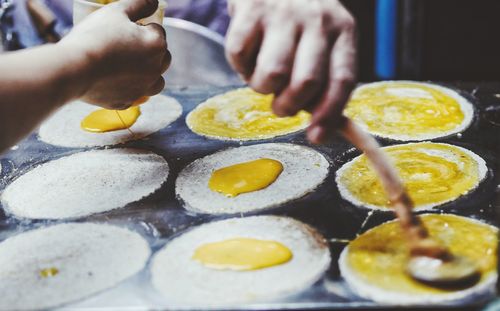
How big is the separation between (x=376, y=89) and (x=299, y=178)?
761mm

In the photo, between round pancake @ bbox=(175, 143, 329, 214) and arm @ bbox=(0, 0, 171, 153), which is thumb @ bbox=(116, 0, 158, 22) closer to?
arm @ bbox=(0, 0, 171, 153)

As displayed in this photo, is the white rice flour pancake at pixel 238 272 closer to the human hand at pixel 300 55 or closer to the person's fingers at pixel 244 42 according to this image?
the human hand at pixel 300 55

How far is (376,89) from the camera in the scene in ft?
8.48

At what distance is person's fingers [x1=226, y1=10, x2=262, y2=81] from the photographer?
1.55 m

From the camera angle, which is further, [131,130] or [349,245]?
[131,130]

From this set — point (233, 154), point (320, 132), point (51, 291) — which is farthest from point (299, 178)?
point (51, 291)

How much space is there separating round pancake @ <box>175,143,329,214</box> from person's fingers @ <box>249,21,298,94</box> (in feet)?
1.64

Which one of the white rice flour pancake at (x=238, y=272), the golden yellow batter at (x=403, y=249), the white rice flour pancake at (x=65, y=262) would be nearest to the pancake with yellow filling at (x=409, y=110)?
the golden yellow batter at (x=403, y=249)

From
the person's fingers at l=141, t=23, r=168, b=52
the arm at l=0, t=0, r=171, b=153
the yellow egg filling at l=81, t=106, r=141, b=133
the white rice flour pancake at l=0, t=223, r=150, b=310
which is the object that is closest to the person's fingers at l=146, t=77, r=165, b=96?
the arm at l=0, t=0, r=171, b=153

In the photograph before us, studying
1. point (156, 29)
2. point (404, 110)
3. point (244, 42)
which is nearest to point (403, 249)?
point (244, 42)

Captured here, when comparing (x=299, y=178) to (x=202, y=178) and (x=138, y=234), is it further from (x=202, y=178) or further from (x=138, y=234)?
(x=138, y=234)

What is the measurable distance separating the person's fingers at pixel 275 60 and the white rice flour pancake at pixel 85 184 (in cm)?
71

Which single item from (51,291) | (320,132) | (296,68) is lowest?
(51,291)

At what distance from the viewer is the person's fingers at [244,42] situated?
1.55m
